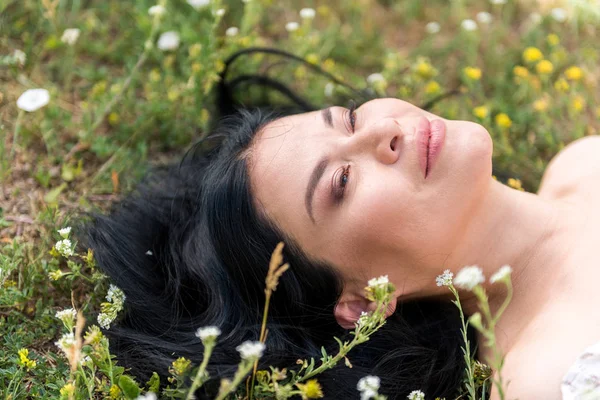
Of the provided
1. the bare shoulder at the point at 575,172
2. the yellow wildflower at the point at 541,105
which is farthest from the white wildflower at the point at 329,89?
the bare shoulder at the point at 575,172

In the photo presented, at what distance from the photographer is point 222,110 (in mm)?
3600

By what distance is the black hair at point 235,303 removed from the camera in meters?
2.63

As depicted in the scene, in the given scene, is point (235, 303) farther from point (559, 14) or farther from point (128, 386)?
point (559, 14)

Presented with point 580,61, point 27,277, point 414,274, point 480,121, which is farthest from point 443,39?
point 27,277

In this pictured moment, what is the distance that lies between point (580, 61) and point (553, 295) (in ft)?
7.70

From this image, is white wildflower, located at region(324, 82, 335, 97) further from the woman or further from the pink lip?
the pink lip

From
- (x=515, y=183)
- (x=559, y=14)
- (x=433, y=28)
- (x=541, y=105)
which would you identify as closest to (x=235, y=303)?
(x=515, y=183)

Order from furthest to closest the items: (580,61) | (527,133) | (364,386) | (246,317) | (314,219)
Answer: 1. (580,61)
2. (527,133)
3. (246,317)
4. (314,219)
5. (364,386)

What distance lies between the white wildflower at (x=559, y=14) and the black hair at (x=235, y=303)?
2315 mm

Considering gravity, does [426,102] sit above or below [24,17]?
below

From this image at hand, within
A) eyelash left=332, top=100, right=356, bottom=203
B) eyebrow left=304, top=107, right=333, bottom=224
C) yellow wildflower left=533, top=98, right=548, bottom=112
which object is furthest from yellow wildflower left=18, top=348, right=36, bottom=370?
yellow wildflower left=533, top=98, right=548, bottom=112

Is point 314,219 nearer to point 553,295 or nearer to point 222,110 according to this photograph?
point 553,295

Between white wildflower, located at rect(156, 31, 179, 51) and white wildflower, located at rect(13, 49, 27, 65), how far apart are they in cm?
75

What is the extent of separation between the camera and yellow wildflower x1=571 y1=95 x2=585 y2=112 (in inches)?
142
